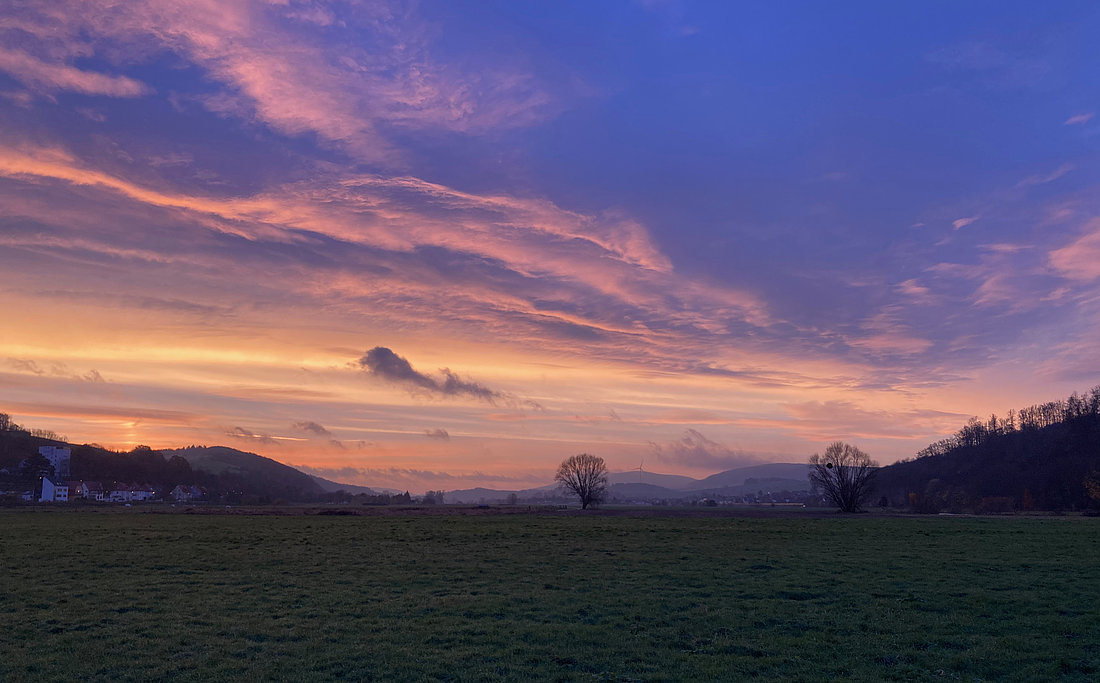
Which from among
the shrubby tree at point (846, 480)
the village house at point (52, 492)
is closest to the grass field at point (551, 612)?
the shrubby tree at point (846, 480)

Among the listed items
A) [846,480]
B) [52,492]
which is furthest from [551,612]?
[52,492]

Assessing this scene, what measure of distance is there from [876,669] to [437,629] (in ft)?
41.2

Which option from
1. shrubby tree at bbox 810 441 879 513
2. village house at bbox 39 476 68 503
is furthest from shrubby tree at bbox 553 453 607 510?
village house at bbox 39 476 68 503

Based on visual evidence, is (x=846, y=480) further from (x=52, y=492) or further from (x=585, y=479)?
(x=52, y=492)

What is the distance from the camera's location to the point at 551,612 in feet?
76.6

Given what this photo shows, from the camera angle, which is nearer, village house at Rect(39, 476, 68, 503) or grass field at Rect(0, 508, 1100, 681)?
grass field at Rect(0, 508, 1100, 681)

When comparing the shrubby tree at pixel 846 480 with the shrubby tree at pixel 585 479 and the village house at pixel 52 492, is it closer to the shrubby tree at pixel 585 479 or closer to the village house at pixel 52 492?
the shrubby tree at pixel 585 479

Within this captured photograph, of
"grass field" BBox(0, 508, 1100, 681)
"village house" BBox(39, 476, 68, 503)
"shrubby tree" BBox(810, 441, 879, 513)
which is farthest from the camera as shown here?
"village house" BBox(39, 476, 68, 503)

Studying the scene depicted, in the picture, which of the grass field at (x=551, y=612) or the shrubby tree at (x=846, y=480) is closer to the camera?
the grass field at (x=551, y=612)

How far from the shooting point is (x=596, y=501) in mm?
141000

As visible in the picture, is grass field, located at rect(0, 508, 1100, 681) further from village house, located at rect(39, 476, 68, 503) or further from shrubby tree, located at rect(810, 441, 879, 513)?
village house, located at rect(39, 476, 68, 503)

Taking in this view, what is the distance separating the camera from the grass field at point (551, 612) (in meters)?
16.8

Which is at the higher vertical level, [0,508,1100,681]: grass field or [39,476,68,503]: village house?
[0,508,1100,681]: grass field

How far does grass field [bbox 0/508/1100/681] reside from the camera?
1684 centimetres
